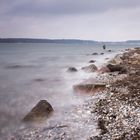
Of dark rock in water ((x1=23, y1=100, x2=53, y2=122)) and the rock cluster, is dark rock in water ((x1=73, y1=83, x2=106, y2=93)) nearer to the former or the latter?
the rock cluster

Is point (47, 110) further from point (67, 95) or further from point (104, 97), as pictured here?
point (67, 95)

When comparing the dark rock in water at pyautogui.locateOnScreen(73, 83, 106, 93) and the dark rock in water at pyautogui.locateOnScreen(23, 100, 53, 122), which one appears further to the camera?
the dark rock in water at pyautogui.locateOnScreen(73, 83, 106, 93)

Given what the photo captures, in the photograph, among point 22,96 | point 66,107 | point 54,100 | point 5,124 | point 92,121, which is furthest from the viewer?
point 22,96

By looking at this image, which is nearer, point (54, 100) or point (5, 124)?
point (5, 124)

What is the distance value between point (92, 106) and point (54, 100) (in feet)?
16.5

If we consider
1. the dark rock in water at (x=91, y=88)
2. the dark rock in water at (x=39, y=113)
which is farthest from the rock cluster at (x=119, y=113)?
the dark rock in water at (x=39, y=113)

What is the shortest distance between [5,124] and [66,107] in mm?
4805

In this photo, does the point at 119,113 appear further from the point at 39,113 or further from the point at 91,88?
the point at 91,88

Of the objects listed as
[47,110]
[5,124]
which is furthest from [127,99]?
[5,124]

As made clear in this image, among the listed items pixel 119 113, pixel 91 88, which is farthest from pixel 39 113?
pixel 91 88

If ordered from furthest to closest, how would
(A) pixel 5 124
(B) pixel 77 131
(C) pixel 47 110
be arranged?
(C) pixel 47 110
(A) pixel 5 124
(B) pixel 77 131

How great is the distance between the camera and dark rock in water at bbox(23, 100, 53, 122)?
16.7 m

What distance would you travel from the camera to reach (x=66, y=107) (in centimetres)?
1952

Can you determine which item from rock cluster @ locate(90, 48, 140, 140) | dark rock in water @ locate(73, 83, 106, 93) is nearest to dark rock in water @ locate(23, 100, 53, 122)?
rock cluster @ locate(90, 48, 140, 140)
